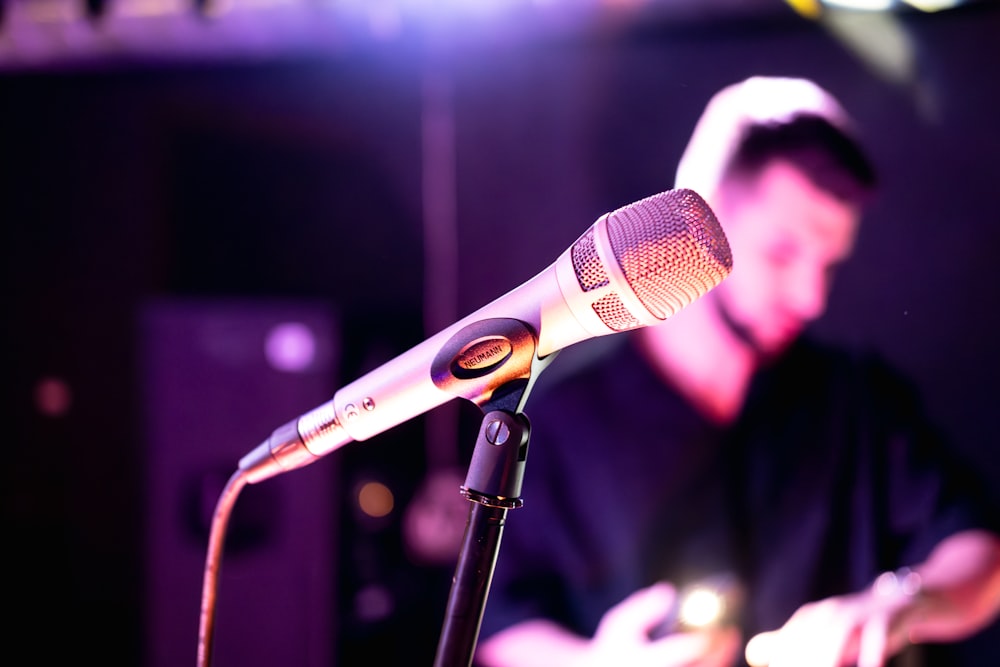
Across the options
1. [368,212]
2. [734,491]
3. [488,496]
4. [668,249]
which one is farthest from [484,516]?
[368,212]

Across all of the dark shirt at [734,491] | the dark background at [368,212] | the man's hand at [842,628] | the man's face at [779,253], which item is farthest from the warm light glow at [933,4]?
the man's hand at [842,628]

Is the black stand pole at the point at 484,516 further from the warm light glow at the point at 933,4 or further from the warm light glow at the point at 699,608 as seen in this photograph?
the warm light glow at the point at 933,4

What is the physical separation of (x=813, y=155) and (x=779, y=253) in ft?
0.76

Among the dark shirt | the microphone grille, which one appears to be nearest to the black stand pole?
the microphone grille

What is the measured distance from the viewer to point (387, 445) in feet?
7.35

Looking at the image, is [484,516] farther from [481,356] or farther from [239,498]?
[239,498]

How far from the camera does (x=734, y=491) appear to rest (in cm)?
173

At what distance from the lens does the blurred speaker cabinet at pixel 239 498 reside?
2.16m

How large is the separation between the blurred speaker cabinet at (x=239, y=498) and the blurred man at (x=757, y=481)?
26.7 inches

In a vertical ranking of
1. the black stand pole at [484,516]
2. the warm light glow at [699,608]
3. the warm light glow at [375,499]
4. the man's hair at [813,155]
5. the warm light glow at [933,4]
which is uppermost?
the warm light glow at [933,4]

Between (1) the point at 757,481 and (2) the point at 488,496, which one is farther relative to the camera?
(1) the point at 757,481

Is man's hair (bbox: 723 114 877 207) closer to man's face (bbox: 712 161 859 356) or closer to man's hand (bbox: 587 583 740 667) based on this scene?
man's face (bbox: 712 161 859 356)

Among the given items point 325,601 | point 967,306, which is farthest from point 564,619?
point 967,306

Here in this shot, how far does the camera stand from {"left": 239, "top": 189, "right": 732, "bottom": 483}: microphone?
0.74 metres
